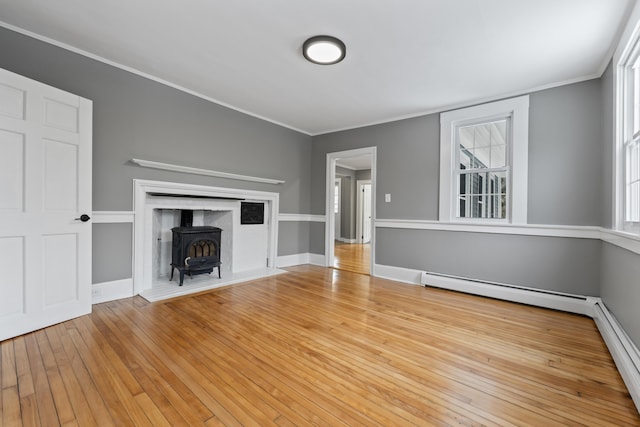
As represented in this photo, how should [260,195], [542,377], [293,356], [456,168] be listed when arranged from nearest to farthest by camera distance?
1. [542,377]
2. [293,356]
3. [456,168]
4. [260,195]

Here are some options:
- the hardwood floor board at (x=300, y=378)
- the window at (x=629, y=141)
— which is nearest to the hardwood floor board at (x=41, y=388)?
the hardwood floor board at (x=300, y=378)

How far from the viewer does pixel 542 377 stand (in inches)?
69.8

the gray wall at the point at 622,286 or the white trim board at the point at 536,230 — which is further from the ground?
the white trim board at the point at 536,230

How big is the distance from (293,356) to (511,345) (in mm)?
1707

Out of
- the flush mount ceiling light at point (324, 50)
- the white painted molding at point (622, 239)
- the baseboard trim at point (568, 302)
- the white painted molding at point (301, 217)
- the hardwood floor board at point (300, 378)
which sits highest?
the flush mount ceiling light at point (324, 50)

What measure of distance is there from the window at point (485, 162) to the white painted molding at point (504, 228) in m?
0.10

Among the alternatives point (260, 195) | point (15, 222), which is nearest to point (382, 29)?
point (260, 195)

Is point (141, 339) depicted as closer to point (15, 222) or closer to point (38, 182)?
point (15, 222)

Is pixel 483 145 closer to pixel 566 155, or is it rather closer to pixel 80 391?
pixel 566 155

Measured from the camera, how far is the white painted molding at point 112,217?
2850 mm

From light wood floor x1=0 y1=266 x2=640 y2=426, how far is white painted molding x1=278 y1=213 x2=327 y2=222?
7.20ft

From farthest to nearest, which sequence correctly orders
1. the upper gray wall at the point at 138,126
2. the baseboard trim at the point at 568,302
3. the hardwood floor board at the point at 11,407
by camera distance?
the upper gray wall at the point at 138,126 < the baseboard trim at the point at 568,302 < the hardwood floor board at the point at 11,407

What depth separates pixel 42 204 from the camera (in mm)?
2285

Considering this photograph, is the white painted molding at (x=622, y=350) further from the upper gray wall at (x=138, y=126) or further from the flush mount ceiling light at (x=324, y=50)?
the upper gray wall at (x=138, y=126)
